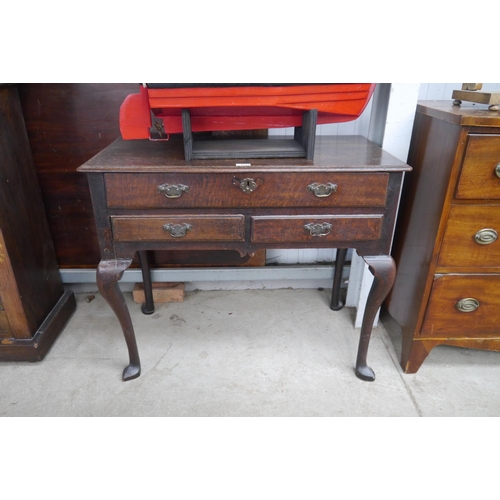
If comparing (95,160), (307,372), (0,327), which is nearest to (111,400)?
(0,327)

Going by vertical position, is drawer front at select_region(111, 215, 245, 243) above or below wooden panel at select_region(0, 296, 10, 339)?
above

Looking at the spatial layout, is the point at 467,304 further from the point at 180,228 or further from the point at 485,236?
the point at 180,228

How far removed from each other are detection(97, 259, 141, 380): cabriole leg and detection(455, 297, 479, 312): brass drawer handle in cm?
123

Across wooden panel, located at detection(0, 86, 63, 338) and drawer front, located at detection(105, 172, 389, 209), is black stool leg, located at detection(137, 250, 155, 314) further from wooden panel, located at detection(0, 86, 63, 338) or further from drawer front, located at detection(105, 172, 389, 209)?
drawer front, located at detection(105, 172, 389, 209)

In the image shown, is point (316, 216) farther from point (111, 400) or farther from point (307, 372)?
point (111, 400)

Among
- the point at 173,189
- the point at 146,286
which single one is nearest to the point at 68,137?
the point at 146,286

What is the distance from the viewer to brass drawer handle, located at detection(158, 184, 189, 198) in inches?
48.5

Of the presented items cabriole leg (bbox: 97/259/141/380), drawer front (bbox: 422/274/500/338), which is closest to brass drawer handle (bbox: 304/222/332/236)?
drawer front (bbox: 422/274/500/338)

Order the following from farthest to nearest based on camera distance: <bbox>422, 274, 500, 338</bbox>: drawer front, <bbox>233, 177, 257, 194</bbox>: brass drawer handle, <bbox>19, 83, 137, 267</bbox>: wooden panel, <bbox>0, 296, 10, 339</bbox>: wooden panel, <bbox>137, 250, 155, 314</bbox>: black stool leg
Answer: <bbox>137, 250, 155, 314</bbox>: black stool leg
<bbox>19, 83, 137, 267</bbox>: wooden panel
<bbox>0, 296, 10, 339</bbox>: wooden panel
<bbox>422, 274, 500, 338</bbox>: drawer front
<bbox>233, 177, 257, 194</bbox>: brass drawer handle

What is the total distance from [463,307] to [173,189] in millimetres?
1161

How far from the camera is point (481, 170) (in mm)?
1275

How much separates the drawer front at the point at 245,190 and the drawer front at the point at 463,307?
1.60 feet

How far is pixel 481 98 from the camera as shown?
1.35 meters

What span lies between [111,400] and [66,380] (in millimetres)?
245
